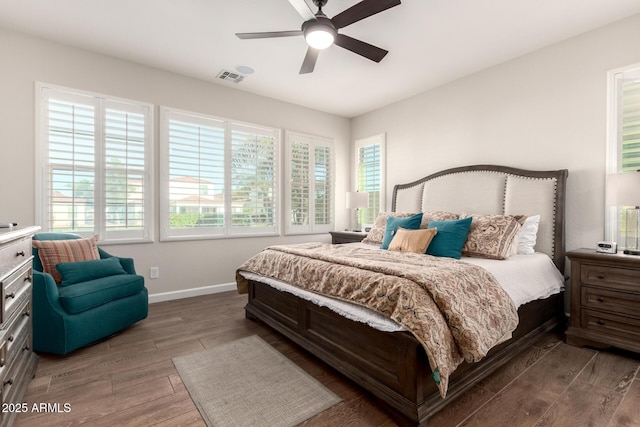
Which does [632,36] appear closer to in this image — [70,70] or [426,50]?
[426,50]

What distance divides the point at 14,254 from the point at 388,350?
2.15 metres

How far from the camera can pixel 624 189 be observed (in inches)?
95.7

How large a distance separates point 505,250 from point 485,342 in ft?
4.28

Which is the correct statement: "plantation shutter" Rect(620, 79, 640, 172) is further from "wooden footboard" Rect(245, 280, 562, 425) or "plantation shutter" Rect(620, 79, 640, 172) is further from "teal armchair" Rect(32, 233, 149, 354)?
"teal armchair" Rect(32, 233, 149, 354)

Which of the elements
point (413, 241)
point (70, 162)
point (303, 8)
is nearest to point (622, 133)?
point (413, 241)

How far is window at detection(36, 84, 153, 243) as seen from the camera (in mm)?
3195

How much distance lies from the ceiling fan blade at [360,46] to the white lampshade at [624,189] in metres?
2.12

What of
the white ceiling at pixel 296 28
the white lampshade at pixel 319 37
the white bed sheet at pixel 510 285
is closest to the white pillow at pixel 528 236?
the white bed sheet at pixel 510 285

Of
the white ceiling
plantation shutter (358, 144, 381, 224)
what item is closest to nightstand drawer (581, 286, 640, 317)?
the white ceiling

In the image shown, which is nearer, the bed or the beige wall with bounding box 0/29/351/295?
the bed

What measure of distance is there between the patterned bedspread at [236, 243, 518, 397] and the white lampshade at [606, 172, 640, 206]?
1.34 m

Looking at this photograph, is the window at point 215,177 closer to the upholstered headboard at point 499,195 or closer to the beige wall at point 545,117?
the upholstered headboard at point 499,195

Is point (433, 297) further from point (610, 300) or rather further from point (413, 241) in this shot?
point (610, 300)

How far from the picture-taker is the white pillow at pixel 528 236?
3010 millimetres
